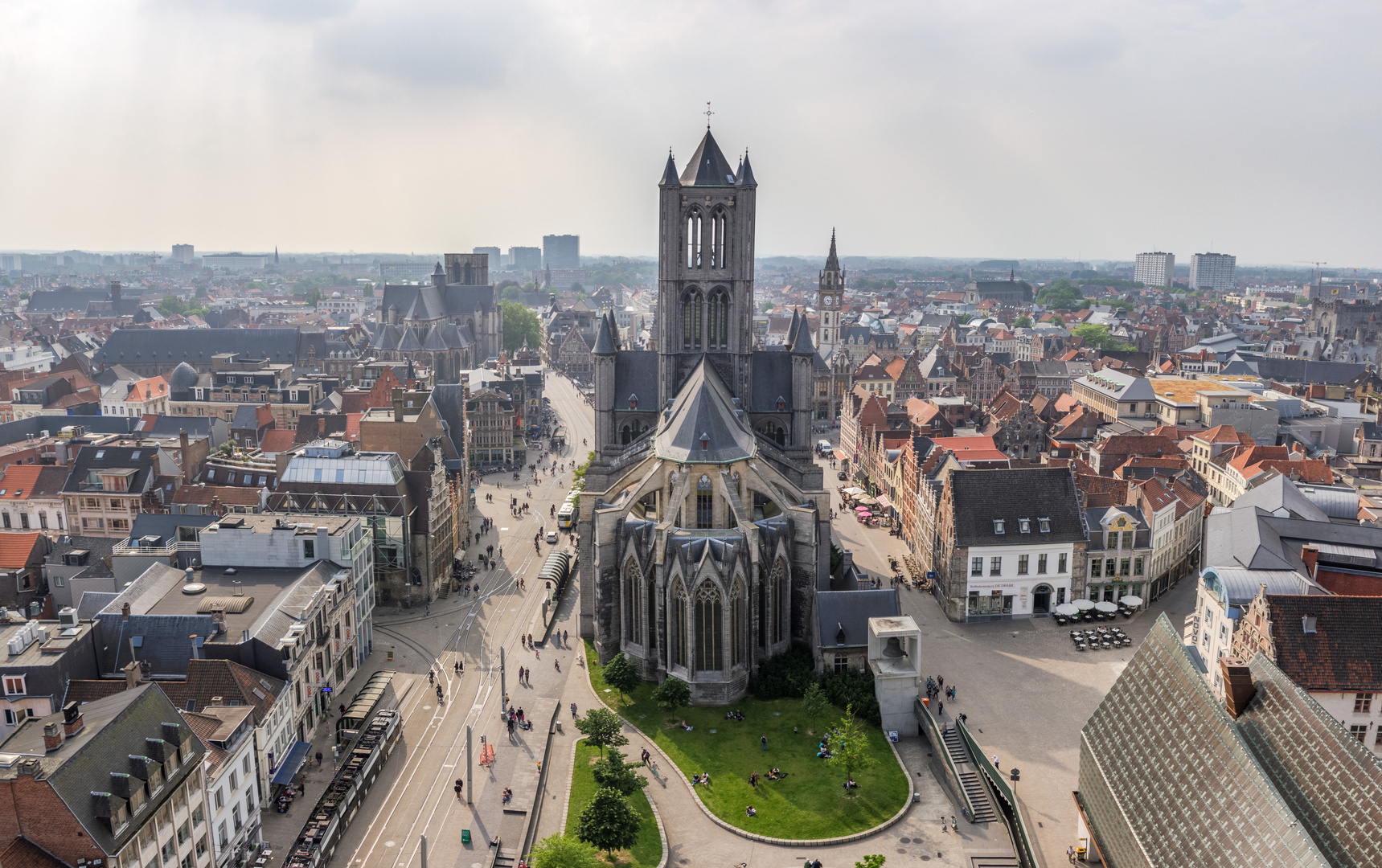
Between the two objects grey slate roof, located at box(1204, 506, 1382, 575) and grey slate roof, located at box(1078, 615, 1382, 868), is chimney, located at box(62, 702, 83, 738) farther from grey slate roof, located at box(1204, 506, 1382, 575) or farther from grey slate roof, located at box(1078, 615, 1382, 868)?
grey slate roof, located at box(1204, 506, 1382, 575)

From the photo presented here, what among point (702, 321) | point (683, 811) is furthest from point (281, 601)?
point (702, 321)

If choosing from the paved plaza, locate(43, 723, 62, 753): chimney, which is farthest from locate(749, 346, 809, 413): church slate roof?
locate(43, 723, 62, 753): chimney

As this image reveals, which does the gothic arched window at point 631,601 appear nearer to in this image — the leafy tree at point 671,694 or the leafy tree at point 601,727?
the leafy tree at point 671,694

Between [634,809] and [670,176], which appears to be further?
[670,176]

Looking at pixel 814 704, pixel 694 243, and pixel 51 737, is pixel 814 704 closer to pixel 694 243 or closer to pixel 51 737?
pixel 51 737

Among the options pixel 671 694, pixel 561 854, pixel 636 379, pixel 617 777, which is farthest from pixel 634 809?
pixel 636 379
